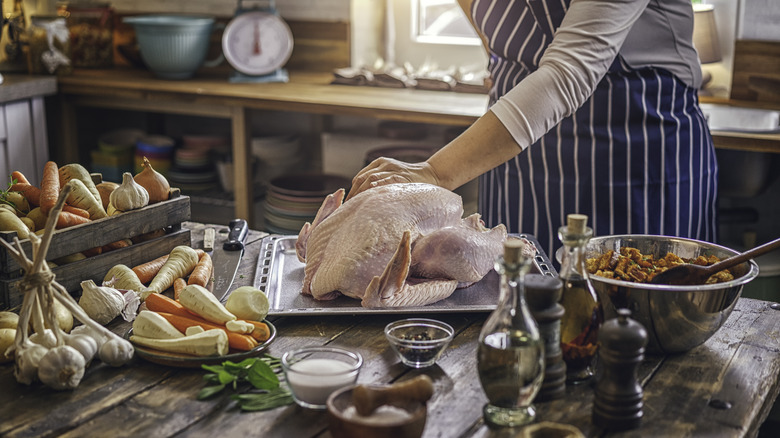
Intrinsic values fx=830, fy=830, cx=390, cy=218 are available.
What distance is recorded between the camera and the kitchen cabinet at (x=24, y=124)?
9.58 ft

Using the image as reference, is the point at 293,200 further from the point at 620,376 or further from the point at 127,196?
the point at 620,376

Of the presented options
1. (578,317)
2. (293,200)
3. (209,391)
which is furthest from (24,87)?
(578,317)

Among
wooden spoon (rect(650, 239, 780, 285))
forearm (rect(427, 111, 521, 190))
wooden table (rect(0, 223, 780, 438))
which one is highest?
forearm (rect(427, 111, 521, 190))

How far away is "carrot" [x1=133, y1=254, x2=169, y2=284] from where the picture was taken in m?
1.41

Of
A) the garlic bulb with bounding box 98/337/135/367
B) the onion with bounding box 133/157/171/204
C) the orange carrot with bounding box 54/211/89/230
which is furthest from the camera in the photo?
the onion with bounding box 133/157/171/204

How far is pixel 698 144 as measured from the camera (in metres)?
1.97

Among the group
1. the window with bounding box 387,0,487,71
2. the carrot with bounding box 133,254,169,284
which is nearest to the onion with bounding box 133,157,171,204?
the carrot with bounding box 133,254,169,284

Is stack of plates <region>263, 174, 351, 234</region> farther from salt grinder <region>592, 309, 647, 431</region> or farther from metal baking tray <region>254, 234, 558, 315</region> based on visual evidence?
salt grinder <region>592, 309, 647, 431</region>

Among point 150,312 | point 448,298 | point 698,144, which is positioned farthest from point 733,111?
point 150,312

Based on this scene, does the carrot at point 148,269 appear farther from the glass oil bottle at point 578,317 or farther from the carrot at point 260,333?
the glass oil bottle at point 578,317

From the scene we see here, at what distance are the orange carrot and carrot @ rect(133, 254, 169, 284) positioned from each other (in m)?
0.12

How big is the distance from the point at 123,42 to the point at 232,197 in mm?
1063

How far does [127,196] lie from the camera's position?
143 cm

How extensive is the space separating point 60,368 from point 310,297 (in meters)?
0.44
